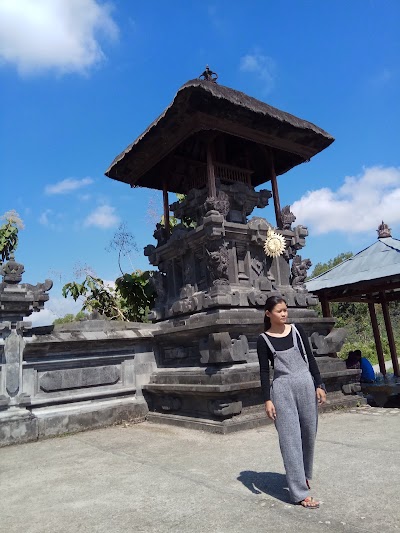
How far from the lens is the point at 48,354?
7430mm

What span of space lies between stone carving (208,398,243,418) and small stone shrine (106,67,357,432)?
→ 16 mm

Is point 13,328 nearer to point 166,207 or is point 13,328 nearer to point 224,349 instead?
point 224,349

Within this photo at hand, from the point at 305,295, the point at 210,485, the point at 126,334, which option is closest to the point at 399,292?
the point at 305,295

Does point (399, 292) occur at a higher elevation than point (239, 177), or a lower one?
lower

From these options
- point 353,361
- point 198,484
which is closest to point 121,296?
point 353,361

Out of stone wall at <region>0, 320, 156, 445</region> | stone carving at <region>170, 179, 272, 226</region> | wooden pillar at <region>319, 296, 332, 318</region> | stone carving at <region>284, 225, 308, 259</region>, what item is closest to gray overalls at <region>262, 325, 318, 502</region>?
stone wall at <region>0, 320, 156, 445</region>

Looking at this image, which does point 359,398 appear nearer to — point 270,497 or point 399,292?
point 270,497

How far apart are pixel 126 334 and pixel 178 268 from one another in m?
1.93

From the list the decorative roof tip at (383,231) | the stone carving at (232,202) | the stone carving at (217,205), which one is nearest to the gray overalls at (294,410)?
the stone carving at (217,205)

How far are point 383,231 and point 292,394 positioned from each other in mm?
11641

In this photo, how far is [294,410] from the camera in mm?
3385

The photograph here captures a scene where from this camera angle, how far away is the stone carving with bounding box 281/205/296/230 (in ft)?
30.9

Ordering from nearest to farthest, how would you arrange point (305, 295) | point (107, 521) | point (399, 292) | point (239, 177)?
point (107, 521), point (305, 295), point (239, 177), point (399, 292)

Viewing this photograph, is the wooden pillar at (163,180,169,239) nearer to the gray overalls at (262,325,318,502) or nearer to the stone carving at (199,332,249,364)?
the stone carving at (199,332,249,364)
